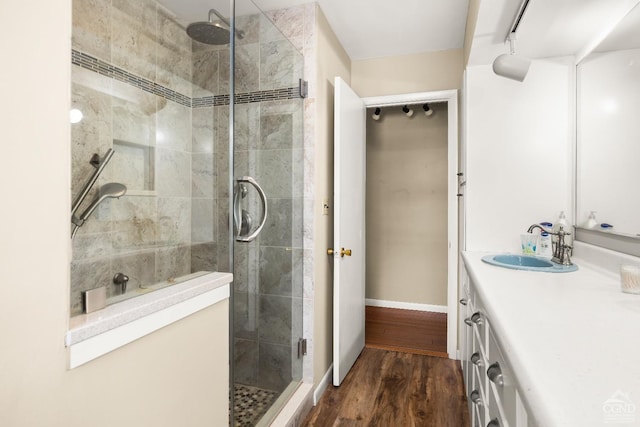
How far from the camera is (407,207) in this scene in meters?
4.08

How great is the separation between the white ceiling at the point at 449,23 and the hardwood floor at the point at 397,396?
2.13 metres

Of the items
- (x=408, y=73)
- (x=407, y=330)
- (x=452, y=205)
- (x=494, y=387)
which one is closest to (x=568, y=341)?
(x=494, y=387)

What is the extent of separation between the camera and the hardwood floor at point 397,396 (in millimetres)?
2041

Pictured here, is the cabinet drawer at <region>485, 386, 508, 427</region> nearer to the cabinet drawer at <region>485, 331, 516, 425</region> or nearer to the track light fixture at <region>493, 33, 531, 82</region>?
the cabinet drawer at <region>485, 331, 516, 425</region>

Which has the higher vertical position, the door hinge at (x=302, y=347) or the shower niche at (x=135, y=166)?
the shower niche at (x=135, y=166)

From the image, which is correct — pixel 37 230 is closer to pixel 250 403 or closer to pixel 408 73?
pixel 250 403

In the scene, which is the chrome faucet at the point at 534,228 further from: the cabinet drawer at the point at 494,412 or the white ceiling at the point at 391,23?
the white ceiling at the point at 391,23

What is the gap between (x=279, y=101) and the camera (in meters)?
2.07

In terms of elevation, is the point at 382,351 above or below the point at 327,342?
below

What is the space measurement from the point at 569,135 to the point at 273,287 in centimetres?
199

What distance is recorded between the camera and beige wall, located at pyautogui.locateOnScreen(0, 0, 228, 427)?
69 centimetres

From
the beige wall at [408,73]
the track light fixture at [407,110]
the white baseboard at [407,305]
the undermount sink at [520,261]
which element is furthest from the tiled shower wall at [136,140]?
the white baseboard at [407,305]

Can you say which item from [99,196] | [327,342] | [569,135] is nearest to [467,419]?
[327,342]

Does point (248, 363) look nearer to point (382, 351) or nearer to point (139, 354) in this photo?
point (139, 354)
